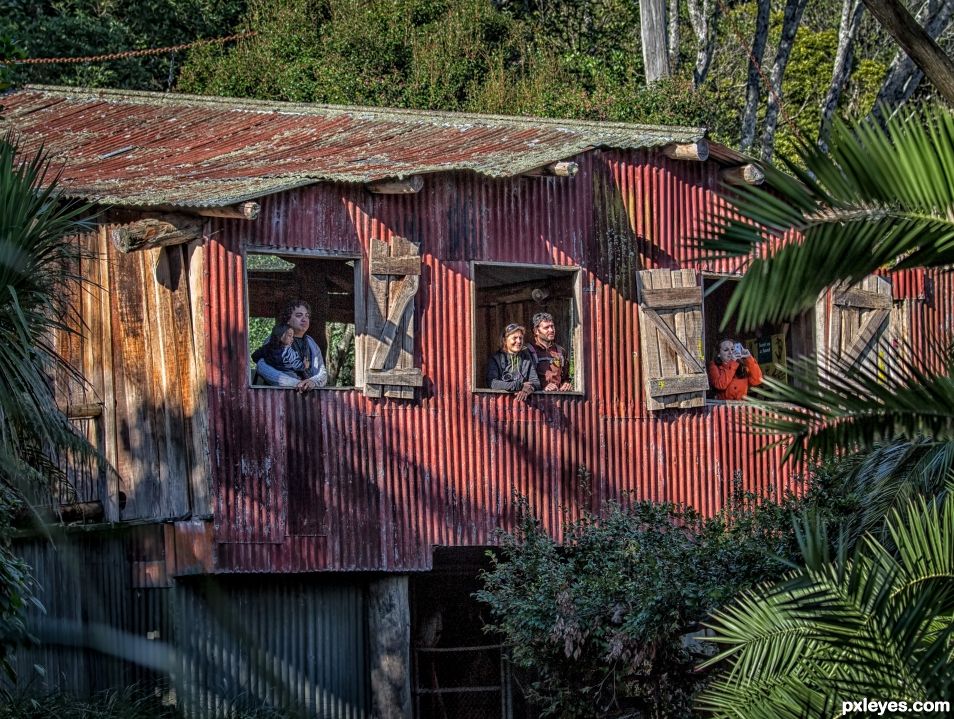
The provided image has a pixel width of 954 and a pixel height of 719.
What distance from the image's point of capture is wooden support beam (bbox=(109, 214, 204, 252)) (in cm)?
1323

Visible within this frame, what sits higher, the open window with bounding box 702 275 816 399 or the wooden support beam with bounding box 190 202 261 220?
the wooden support beam with bounding box 190 202 261 220

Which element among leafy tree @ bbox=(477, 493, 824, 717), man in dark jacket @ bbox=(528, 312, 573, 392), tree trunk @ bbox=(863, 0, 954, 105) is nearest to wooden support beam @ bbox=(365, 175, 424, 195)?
man in dark jacket @ bbox=(528, 312, 573, 392)

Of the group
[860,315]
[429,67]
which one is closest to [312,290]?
[860,315]

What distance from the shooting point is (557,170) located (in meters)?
15.5

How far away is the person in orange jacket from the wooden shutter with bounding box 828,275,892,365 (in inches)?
36.3

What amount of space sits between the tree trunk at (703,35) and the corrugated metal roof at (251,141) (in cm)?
985

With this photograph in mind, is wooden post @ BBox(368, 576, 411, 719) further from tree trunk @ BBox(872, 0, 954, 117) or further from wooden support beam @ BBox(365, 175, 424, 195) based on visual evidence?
tree trunk @ BBox(872, 0, 954, 117)

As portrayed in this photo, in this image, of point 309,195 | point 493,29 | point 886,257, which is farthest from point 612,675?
point 493,29

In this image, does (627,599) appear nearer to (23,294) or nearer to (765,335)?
(23,294)

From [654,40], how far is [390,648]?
1535cm

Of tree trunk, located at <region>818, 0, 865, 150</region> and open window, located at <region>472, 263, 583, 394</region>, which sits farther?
tree trunk, located at <region>818, 0, 865, 150</region>

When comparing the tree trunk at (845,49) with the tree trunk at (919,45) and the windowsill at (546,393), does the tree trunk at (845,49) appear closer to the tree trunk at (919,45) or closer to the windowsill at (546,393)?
the windowsill at (546,393)

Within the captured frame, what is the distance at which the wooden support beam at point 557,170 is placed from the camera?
15453 mm

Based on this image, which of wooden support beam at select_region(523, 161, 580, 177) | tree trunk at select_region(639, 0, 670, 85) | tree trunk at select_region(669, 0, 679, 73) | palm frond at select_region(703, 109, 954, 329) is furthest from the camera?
tree trunk at select_region(669, 0, 679, 73)
